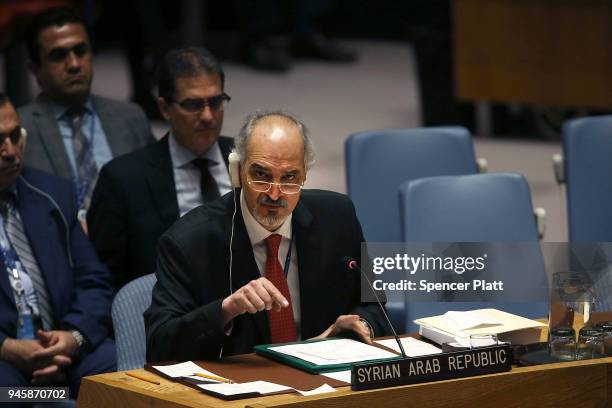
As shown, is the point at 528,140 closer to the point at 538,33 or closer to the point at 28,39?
the point at 538,33

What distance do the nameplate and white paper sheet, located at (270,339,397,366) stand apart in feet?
0.64

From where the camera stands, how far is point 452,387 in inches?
113

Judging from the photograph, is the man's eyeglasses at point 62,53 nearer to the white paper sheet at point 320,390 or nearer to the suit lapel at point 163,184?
the suit lapel at point 163,184

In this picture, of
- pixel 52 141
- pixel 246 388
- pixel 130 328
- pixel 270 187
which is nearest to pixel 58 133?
pixel 52 141

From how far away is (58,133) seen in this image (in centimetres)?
487

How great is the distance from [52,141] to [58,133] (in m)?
0.04

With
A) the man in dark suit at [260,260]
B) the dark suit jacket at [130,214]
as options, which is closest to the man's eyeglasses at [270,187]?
the man in dark suit at [260,260]

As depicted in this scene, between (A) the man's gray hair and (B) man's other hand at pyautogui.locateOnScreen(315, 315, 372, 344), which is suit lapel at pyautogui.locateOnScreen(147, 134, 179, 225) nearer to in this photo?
(A) the man's gray hair

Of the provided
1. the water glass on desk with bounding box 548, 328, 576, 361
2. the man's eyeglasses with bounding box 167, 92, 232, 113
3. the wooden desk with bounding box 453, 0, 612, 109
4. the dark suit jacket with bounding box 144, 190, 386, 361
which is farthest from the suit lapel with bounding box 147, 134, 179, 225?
the wooden desk with bounding box 453, 0, 612, 109

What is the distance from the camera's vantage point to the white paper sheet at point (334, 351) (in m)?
3.03

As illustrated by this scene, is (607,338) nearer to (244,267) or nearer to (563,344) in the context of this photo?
(563,344)

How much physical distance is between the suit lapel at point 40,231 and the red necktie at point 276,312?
93cm

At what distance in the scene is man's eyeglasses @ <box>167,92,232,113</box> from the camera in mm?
4426

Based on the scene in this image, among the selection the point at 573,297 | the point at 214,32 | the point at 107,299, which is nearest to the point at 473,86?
the point at 214,32
